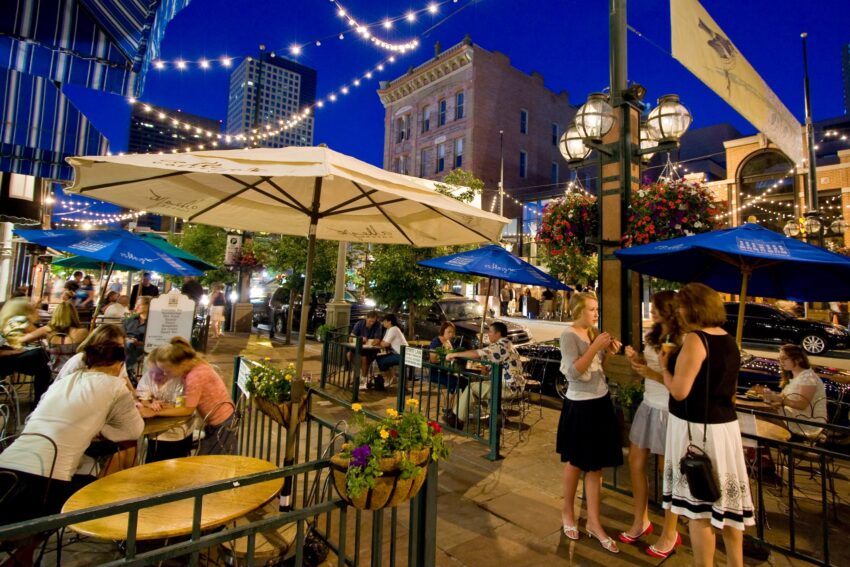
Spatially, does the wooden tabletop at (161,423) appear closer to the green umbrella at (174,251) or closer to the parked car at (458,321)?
the green umbrella at (174,251)

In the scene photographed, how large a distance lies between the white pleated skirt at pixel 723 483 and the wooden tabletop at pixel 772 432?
2020 millimetres

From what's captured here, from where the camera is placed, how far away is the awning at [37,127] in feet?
16.3

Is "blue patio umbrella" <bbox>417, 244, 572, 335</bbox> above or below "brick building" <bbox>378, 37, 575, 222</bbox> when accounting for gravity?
below

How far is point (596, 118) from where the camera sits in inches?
218

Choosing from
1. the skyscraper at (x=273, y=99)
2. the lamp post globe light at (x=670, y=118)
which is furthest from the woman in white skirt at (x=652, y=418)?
the skyscraper at (x=273, y=99)

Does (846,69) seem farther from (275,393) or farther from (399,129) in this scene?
(275,393)

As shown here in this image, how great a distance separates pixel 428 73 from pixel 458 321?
97.5 feet

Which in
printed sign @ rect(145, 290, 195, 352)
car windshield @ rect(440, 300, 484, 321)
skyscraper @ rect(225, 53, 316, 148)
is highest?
skyscraper @ rect(225, 53, 316, 148)

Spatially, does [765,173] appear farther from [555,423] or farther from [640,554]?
[640,554]

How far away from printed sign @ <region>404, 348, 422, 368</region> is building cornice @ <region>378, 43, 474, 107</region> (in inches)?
1271

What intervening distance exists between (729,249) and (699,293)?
876 mm

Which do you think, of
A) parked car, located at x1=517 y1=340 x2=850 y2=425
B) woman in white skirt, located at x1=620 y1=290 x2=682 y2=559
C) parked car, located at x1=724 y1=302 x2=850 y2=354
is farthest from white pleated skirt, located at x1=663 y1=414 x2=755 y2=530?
parked car, located at x1=724 y1=302 x2=850 y2=354

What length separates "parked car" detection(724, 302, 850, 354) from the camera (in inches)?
563

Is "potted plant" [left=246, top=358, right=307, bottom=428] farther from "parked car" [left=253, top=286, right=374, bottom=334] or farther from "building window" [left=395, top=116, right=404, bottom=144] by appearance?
"building window" [left=395, top=116, right=404, bottom=144]
